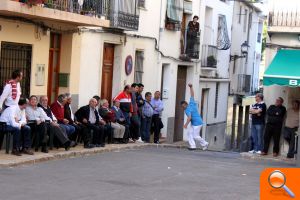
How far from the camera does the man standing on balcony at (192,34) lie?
32.0 m

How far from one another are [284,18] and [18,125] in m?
10.2

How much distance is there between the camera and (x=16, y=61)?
762 inches

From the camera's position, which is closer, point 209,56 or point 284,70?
point 284,70

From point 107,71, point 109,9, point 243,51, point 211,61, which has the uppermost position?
point 109,9

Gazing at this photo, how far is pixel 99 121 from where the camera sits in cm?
2077

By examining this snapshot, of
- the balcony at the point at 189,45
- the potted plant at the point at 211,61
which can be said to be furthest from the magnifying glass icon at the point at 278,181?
the potted plant at the point at 211,61

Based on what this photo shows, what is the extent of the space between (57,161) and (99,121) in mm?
4278

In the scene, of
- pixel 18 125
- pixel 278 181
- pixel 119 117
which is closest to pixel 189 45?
pixel 119 117

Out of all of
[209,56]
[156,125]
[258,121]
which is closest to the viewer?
[258,121]

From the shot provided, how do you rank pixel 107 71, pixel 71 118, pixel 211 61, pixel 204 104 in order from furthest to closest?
pixel 204 104 < pixel 211 61 < pixel 107 71 < pixel 71 118

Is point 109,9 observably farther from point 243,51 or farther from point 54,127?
point 243,51

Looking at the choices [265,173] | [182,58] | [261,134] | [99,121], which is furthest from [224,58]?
[265,173]

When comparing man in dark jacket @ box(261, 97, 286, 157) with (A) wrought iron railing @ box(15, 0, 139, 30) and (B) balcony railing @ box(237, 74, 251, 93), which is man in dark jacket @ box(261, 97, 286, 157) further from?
(B) balcony railing @ box(237, 74, 251, 93)

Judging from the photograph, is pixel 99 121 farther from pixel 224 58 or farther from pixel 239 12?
pixel 239 12
